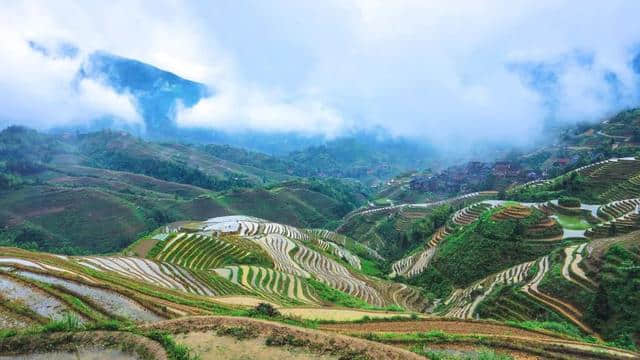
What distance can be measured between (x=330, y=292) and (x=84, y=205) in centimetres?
9094

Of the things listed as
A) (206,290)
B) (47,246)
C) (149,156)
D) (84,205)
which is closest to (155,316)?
(206,290)

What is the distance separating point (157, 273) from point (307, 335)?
23723 millimetres

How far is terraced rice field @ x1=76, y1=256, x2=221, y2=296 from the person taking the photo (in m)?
29.4

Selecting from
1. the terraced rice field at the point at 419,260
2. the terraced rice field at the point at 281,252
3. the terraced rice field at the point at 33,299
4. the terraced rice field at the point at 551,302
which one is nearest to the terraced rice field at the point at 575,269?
the terraced rice field at the point at 551,302

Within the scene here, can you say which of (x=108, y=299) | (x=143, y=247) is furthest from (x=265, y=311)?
(x=143, y=247)

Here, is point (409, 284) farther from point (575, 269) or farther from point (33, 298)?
point (33, 298)

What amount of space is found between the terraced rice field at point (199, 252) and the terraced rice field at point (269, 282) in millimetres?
2753

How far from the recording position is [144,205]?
396 ft

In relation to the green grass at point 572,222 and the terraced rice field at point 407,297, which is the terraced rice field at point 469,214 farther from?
the terraced rice field at point 407,297

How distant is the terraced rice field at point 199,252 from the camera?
131ft

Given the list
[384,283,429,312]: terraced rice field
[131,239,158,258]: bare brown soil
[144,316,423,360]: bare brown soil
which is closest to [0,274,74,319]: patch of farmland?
[144,316,423,360]: bare brown soil

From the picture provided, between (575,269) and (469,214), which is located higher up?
(469,214)

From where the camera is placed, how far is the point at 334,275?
50.2 metres

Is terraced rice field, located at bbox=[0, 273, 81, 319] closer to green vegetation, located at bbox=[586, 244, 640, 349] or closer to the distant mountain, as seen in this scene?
green vegetation, located at bbox=[586, 244, 640, 349]
